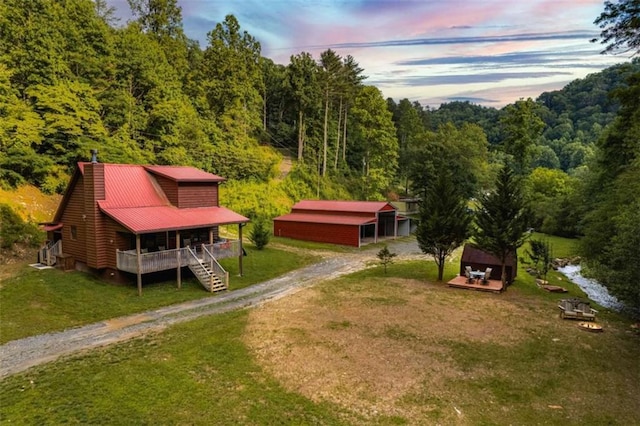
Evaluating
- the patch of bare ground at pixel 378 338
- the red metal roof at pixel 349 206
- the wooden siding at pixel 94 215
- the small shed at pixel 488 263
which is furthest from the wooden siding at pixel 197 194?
the red metal roof at pixel 349 206

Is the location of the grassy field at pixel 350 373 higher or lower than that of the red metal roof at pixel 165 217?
lower

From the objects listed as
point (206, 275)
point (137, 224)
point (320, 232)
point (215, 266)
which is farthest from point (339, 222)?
point (137, 224)

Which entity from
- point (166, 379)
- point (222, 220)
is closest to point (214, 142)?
point (222, 220)

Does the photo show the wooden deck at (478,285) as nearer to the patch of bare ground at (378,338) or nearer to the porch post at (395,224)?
the patch of bare ground at (378,338)

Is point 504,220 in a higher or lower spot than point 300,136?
lower

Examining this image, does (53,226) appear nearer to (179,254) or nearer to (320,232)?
(179,254)

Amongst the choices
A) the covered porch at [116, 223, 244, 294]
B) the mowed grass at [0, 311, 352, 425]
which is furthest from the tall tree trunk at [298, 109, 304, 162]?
the mowed grass at [0, 311, 352, 425]

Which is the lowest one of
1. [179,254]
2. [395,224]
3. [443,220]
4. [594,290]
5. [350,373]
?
[594,290]

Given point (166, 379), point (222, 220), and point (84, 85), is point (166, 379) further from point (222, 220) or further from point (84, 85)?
point (84, 85)
